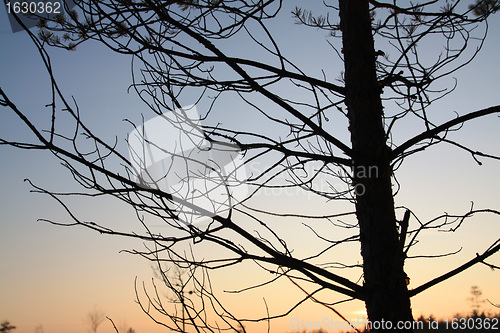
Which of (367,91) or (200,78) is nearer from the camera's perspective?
(367,91)

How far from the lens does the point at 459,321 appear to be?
2592 millimetres

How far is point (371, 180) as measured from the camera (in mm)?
2309

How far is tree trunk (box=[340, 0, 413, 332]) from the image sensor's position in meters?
2.09

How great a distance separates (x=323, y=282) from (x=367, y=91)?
45.7 inches

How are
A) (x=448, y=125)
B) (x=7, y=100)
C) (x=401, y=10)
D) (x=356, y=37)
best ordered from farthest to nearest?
(x=401, y=10) → (x=356, y=37) → (x=448, y=125) → (x=7, y=100)

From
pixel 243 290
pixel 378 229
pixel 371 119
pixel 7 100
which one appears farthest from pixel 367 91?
pixel 7 100

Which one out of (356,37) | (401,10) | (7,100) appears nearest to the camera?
(7,100)

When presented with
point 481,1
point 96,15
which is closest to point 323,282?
point 96,15

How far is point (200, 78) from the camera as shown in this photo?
272 cm

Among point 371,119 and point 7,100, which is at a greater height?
point 371,119

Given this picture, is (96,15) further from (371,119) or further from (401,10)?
(401,10)

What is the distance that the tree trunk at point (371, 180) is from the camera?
209cm

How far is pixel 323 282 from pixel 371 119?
39.1 inches

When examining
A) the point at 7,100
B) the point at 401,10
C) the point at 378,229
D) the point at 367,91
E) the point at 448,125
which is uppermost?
the point at 401,10
